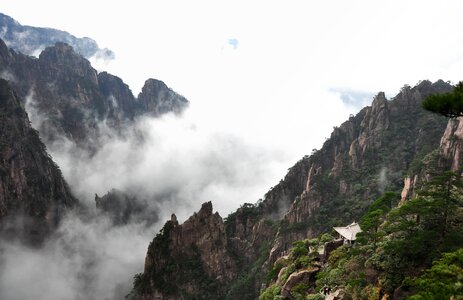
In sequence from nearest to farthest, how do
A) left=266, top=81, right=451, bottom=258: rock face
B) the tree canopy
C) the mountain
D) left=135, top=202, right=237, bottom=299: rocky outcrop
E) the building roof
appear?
the tree canopy, the building roof, the mountain, left=135, top=202, right=237, bottom=299: rocky outcrop, left=266, top=81, right=451, bottom=258: rock face

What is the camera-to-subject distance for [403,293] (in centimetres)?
3031

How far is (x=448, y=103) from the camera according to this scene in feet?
80.6

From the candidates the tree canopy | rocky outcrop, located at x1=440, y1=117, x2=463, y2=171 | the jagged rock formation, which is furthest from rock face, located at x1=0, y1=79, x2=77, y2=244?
the tree canopy

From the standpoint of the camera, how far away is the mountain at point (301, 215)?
112125 mm

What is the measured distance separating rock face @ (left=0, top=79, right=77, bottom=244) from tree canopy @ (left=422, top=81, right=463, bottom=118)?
165 metres

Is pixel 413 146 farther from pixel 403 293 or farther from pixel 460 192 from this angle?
pixel 403 293

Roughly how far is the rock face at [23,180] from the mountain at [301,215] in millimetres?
72321

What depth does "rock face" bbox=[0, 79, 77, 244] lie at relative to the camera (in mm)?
158875

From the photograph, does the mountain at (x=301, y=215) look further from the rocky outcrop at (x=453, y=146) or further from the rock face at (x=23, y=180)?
the rock face at (x=23, y=180)

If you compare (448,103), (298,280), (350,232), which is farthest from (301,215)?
(448,103)

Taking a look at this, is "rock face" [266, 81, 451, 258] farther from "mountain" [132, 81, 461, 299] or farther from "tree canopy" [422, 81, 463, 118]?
"tree canopy" [422, 81, 463, 118]

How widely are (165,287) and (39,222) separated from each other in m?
90.1

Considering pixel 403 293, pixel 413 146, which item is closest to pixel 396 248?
pixel 403 293

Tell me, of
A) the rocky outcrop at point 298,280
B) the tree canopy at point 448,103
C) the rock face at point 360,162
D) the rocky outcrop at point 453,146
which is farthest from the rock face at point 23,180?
the tree canopy at point 448,103
